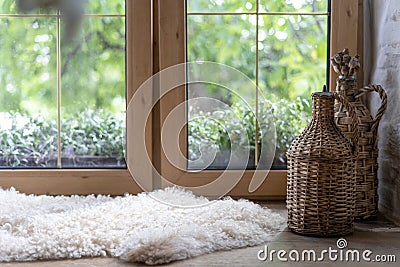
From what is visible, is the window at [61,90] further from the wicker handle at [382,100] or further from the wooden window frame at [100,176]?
the wicker handle at [382,100]

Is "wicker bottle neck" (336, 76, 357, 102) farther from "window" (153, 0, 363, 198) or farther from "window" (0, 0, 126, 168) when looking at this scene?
"window" (0, 0, 126, 168)

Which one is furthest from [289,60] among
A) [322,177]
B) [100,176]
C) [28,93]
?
[28,93]

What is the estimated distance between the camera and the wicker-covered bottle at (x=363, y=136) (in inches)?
64.2

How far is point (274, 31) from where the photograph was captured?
1924 mm

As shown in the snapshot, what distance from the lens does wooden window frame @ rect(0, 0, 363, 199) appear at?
189 centimetres

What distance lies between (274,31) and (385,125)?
49 centimetres

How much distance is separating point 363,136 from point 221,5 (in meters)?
0.68

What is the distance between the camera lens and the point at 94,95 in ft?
6.45

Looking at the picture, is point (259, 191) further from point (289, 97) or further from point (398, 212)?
point (398, 212)

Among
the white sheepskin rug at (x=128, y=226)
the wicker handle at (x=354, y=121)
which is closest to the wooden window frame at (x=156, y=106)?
the white sheepskin rug at (x=128, y=226)

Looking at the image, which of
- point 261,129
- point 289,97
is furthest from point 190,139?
point 289,97

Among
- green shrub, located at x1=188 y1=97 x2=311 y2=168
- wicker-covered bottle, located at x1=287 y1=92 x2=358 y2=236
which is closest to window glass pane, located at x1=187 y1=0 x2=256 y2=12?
green shrub, located at x1=188 y1=97 x2=311 y2=168

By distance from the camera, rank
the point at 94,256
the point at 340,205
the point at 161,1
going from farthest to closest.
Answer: the point at 161,1
the point at 340,205
the point at 94,256

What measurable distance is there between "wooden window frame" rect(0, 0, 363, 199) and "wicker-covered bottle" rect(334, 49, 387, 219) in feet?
0.82
